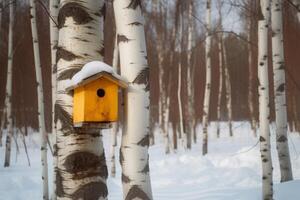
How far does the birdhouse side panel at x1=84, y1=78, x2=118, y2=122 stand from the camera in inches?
104

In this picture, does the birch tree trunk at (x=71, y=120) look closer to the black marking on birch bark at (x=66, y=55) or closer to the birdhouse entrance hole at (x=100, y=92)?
the black marking on birch bark at (x=66, y=55)

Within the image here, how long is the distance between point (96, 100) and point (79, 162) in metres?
0.47

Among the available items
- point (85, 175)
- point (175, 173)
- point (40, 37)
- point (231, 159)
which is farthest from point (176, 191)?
point (40, 37)

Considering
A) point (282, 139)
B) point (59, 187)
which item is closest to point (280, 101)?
point (282, 139)

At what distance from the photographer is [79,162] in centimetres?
245

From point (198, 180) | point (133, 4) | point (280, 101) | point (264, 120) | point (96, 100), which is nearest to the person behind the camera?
point (96, 100)

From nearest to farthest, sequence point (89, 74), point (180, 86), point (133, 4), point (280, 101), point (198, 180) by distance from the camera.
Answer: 1. point (89, 74)
2. point (133, 4)
3. point (280, 101)
4. point (198, 180)
5. point (180, 86)

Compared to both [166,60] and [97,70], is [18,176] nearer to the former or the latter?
[97,70]

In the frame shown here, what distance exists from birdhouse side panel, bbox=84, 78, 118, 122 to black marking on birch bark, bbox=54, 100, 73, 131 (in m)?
0.15

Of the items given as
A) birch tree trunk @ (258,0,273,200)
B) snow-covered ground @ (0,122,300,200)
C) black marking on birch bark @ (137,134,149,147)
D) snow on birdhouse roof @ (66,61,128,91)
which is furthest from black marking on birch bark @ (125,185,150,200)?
snow-covered ground @ (0,122,300,200)

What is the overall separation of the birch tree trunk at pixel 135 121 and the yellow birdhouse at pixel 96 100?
0.17 m

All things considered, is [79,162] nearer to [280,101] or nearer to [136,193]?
[136,193]

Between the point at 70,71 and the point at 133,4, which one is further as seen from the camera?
the point at 133,4

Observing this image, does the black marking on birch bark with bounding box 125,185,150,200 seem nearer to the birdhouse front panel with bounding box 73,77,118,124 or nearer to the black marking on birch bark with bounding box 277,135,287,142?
the birdhouse front panel with bounding box 73,77,118,124
